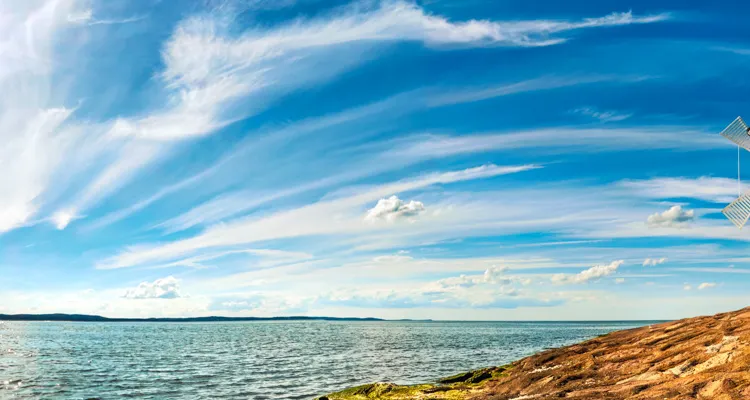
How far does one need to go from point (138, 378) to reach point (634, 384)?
42.0 m

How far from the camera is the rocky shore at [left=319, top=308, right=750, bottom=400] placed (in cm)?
1741

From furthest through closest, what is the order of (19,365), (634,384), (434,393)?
(19,365)
(434,393)
(634,384)

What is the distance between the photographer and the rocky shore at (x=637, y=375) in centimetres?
1741

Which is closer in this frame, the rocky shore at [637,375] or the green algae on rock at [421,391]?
the rocky shore at [637,375]

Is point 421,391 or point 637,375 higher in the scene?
point 637,375

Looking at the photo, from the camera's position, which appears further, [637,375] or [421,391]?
[421,391]

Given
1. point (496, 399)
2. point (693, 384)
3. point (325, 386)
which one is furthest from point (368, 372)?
point (693, 384)

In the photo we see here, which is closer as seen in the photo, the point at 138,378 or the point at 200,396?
the point at 200,396

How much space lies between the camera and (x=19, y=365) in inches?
2232

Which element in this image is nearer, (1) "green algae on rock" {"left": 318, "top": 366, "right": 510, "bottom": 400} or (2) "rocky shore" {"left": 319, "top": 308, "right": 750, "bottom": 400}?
(2) "rocky shore" {"left": 319, "top": 308, "right": 750, "bottom": 400}

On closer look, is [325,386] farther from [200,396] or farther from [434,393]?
[434,393]

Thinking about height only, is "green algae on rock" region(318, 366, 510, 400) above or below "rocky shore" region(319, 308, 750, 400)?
below

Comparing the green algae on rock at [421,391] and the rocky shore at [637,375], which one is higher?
the rocky shore at [637,375]

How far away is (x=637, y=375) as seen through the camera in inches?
865
